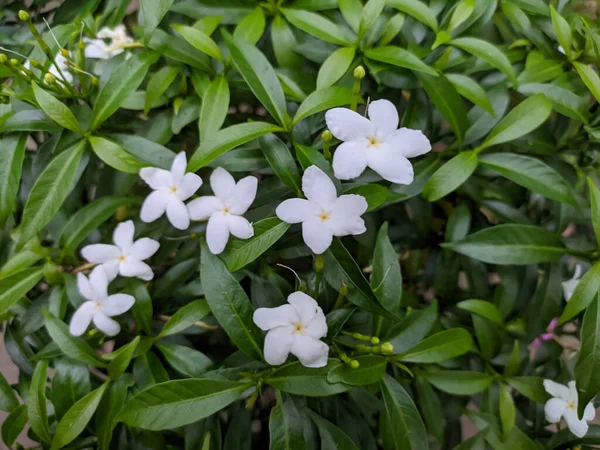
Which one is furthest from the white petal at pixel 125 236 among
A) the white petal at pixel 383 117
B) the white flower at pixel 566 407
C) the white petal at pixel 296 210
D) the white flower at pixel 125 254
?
the white flower at pixel 566 407

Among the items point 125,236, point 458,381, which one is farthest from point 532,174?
point 125,236

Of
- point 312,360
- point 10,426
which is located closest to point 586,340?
point 312,360

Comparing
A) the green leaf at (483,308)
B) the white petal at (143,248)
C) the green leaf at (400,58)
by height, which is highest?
the green leaf at (400,58)

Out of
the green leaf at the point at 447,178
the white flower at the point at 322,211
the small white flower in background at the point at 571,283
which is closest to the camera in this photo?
the white flower at the point at 322,211

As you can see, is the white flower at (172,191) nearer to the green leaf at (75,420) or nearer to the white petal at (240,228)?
the white petal at (240,228)

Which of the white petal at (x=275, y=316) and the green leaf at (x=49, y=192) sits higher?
the green leaf at (x=49, y=192)

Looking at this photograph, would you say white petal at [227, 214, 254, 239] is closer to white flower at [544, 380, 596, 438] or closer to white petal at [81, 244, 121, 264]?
white petal at [81, 244, 121, 264]

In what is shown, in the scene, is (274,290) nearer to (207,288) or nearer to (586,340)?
(207,288)

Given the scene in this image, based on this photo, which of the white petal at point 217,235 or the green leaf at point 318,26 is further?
the green leaf at point 318,26
